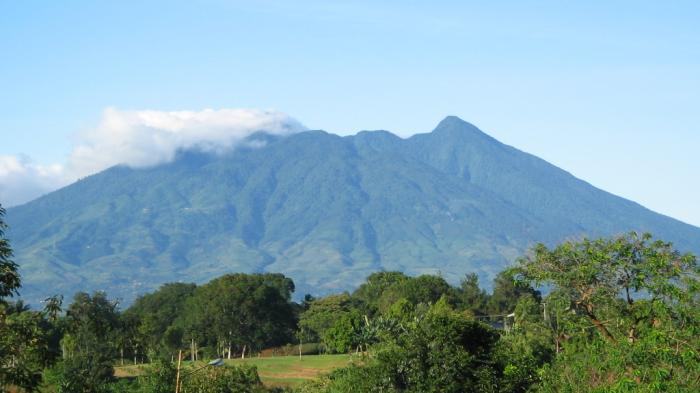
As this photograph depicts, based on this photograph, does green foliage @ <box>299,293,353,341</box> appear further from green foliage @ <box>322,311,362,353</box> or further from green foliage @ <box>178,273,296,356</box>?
green foliage @ <box>322,311,362,353</box>

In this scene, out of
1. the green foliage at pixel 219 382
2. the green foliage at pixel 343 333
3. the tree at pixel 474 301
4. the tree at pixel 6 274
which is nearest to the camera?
the tree at pixel 6 274

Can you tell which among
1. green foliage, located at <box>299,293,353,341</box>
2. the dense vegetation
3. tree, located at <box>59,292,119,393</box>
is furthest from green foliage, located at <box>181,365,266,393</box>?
green foliage, located at <box>299,293,353,341</box>

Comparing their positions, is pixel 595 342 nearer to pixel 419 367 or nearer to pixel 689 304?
pixel 689 304

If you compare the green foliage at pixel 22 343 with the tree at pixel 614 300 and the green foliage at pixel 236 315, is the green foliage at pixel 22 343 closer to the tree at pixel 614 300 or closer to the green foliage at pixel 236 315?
the tree at pixel 614 300

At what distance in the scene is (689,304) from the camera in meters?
24.1

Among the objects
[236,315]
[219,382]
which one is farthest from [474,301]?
[219,382]

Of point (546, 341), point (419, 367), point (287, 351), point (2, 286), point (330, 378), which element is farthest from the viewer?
point (287, 351)

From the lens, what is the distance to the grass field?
220 ft

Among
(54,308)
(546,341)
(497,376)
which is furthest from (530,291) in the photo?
(54,308)

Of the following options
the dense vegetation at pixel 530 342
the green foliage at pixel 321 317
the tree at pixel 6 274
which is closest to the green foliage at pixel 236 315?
the green foliage at pixel 321 317

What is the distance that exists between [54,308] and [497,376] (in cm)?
2128

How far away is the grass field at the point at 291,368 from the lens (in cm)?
6702

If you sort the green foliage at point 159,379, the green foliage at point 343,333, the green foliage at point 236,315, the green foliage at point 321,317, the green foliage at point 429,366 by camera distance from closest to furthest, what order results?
the green foliage at point 429,366
the green foliage at point 159,379
the green foliage at point 343,333
the green foliage at point 236,315
the green foliage at point 321,317

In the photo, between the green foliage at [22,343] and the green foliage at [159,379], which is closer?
the green foliage at [22,343]
